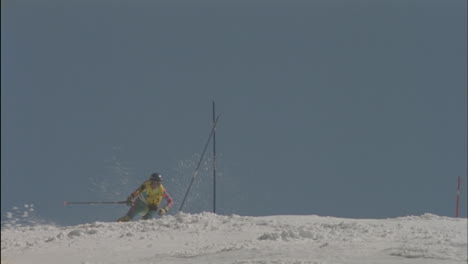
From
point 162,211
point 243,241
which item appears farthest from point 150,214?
point 243,241

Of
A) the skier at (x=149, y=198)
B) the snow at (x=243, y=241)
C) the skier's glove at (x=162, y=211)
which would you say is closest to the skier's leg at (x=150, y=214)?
the skier at (x=149, y=198)

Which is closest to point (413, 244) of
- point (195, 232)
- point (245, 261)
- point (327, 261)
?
point (327, 261)

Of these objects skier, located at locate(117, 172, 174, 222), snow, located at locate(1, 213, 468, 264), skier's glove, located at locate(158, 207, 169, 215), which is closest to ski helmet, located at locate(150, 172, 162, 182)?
skier, located at locate(117, 172, 174, 222)

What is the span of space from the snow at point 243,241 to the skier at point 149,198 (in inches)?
95.3

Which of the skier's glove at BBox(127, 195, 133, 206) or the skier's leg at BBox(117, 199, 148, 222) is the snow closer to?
the skier's leg at BBox(117, 199, 148, 222)

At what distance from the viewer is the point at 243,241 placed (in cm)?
952

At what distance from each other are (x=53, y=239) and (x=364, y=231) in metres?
5.04

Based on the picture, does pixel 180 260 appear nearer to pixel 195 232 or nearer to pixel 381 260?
pixel 381 260

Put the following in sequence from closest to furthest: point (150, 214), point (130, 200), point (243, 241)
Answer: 1. point (243, 241)
2. point (150, 214)
3. point (130, 200)

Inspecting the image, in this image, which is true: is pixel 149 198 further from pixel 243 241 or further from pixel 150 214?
pixel 243 241

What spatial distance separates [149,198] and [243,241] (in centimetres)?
623

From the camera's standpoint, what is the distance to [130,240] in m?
10.3

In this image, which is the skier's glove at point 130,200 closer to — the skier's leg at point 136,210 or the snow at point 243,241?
the skier's leg at point 136,210

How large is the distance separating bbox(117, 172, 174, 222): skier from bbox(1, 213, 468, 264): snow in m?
2.42
